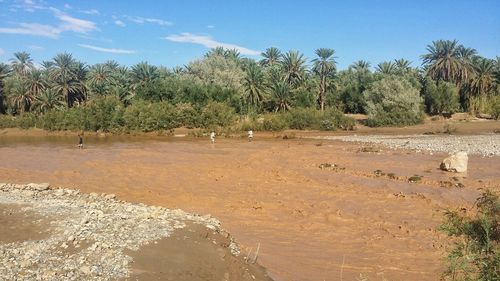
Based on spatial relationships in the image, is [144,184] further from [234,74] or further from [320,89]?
[320,89]

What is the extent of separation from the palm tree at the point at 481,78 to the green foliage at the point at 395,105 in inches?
505

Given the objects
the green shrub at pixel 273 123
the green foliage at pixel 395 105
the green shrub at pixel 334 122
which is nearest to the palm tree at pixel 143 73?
the green shrub at pixel 273 123

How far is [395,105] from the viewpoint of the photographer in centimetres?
6362

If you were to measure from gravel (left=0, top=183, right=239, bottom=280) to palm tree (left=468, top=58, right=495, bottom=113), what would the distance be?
6788 cm

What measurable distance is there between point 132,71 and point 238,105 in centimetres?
1889

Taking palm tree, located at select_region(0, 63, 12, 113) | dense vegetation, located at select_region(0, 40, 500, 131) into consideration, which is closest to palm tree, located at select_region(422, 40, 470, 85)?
dense vegetation, located at select_region(0, 40, 500, 131)

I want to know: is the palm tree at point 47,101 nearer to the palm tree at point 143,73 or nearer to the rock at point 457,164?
the palm tree at point 143,73

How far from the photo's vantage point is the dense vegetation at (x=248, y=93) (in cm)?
6203

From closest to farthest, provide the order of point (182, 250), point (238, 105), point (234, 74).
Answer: point (182, 250)
point (238, 105)
point (234, 74)

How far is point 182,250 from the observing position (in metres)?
10.3

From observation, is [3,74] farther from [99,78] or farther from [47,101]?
[99,78]

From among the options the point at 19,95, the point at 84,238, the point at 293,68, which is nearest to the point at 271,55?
the point at 293,68

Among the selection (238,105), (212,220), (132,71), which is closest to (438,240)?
(212,220)

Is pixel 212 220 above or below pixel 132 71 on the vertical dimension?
below
